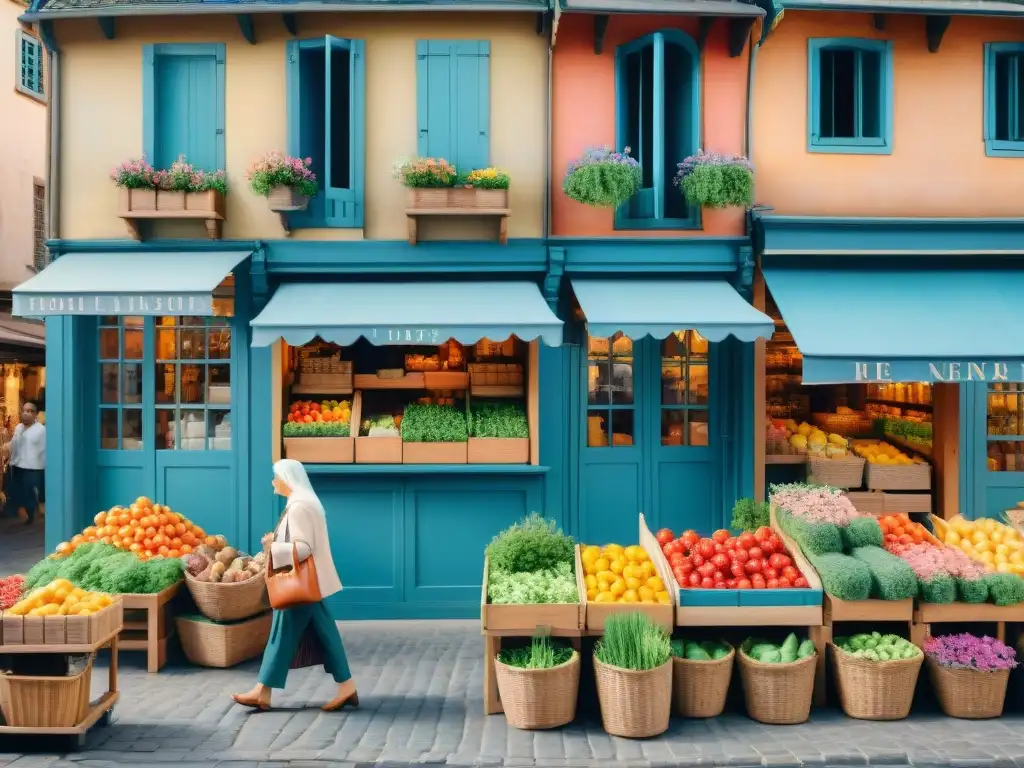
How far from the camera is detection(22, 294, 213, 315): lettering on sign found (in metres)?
8.84

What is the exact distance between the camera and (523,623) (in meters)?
7.00

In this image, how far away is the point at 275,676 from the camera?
22.9 ft

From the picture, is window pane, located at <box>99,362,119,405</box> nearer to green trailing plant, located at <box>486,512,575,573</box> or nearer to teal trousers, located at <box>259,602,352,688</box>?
teal trousers, located at <box>259,602,352,688</box>

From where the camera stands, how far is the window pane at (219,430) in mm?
10203

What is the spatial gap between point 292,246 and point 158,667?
4.57 metres

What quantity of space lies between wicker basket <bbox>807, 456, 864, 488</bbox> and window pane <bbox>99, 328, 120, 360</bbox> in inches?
323

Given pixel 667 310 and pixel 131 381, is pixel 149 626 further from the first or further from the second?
pixel 667 310

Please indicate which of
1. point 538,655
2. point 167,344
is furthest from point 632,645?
point 167,344

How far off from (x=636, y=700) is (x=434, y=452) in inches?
158

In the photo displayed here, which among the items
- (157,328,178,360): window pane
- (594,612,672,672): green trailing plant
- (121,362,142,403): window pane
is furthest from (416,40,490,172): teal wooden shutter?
(594,612,672,672): green trailing plant

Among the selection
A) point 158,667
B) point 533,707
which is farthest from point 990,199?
point 158,667

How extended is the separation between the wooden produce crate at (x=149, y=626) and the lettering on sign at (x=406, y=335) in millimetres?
3024

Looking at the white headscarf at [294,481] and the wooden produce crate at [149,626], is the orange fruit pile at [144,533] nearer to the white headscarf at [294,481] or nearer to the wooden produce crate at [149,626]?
the wooden produce crate at [149,626]

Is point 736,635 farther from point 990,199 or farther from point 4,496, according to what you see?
point 4,496
